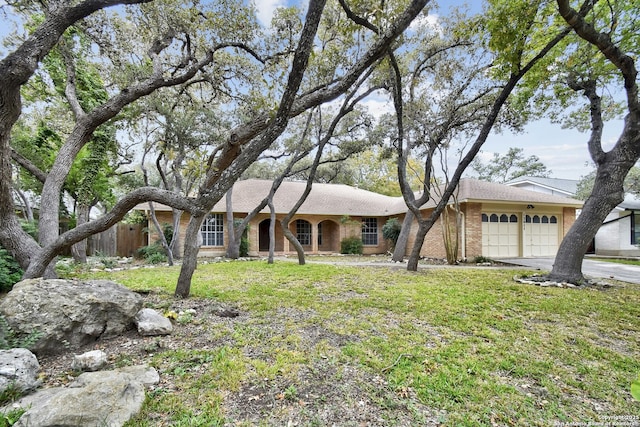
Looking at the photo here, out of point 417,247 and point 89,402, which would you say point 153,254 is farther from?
point 89,402

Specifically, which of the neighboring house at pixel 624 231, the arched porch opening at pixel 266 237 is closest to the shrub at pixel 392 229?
the arched porch opening at pixel 266 237

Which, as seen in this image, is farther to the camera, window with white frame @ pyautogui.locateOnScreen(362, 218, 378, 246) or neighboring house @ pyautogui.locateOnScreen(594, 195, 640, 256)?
window with white frame @ pyautogui.locateOnScreen(362, 218, 378, 246)

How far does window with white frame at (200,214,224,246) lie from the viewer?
15.2 m

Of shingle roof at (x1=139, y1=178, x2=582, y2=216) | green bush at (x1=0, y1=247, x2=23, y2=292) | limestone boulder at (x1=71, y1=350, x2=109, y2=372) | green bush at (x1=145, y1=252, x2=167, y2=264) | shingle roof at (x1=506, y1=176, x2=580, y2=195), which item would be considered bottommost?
green bush at (x1=145, y1=252, x2=167, y2=264)

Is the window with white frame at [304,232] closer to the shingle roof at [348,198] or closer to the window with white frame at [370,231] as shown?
the shingle roof at [348,198]

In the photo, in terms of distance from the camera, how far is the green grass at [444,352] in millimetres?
2340

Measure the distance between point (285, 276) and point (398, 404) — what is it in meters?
5.71

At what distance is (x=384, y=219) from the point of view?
58.4 ft

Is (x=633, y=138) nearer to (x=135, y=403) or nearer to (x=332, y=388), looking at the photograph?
(x=332, y=388)

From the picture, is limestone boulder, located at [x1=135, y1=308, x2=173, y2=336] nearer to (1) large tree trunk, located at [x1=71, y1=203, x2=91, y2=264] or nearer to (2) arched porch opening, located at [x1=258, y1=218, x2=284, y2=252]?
(1) large tree trunk, located at [x1=71, y1=203, x2=91, y2=264]

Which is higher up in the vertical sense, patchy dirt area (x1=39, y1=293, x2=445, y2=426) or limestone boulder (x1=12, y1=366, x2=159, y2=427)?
limestone boulder (x1=12, y1=366, x2=159, y2=427)

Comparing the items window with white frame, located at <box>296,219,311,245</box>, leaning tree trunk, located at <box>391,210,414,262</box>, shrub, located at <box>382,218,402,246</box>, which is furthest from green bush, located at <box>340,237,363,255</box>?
leaning tree trunk, located at <box>391,210,414,262</box>

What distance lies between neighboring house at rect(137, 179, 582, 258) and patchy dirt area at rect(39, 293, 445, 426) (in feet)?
35.4

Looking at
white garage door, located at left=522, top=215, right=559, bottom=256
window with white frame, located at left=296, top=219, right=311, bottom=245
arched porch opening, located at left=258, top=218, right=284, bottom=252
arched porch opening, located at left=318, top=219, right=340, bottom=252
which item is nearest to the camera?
white garage door, located at left=522, top=215, right=559, bottom=256
